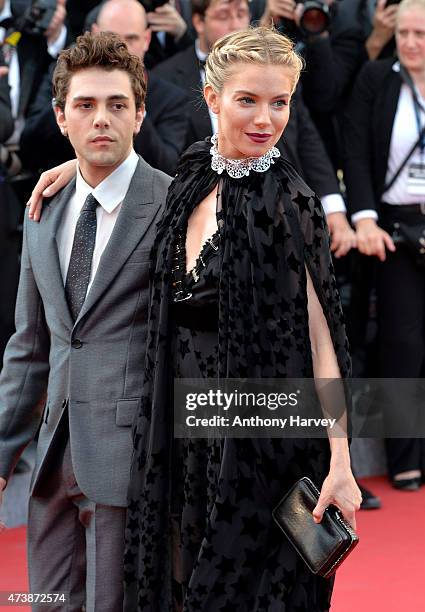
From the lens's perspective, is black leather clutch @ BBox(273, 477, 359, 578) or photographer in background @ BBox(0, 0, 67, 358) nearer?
black leather clutch @ BBox(273, 477, 359, 578)

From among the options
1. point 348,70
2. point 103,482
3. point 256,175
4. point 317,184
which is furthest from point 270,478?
point 348,70

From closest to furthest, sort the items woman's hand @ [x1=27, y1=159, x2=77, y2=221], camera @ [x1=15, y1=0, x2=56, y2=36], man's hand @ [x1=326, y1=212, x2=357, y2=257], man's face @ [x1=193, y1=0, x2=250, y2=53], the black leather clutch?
the black leather clutch < woman's hand @ [x1=27, y1=159, x2=77, y2=221] < camera @ [x1=15, y1=0, x2=56, y2=36] < man's face @ [x1=193, y1=0, x2=250, y2=53] < man's hand @ [x1=326, y1=212, x2=357, y2=257]

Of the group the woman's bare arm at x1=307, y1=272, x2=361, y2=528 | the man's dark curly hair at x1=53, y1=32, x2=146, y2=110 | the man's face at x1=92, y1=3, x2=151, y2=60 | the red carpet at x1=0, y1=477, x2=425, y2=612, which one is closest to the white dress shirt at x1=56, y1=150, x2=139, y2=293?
the man's dark curly hair at x1=53, y1=32, x2=146, y2=110

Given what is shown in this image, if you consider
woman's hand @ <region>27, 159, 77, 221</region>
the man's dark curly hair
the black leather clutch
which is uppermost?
the man's dark curly hair

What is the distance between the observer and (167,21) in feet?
18.9

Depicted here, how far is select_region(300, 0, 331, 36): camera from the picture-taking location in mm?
5480

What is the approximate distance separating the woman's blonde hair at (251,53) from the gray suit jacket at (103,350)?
0.43 m

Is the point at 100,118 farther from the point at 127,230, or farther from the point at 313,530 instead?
the point at 313,530

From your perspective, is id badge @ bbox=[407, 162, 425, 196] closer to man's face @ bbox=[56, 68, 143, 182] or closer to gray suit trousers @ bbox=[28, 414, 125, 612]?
man's face @ bbox=[56, 68, 143, 182]

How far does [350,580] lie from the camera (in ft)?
15.1

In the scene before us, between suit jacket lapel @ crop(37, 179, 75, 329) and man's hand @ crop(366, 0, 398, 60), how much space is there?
315 cm

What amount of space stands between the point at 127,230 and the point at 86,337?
0.94 feet

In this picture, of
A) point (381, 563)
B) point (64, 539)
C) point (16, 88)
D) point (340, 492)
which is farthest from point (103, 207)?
point (381, 563)

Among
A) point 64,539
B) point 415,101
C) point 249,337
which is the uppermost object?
point 415,101
